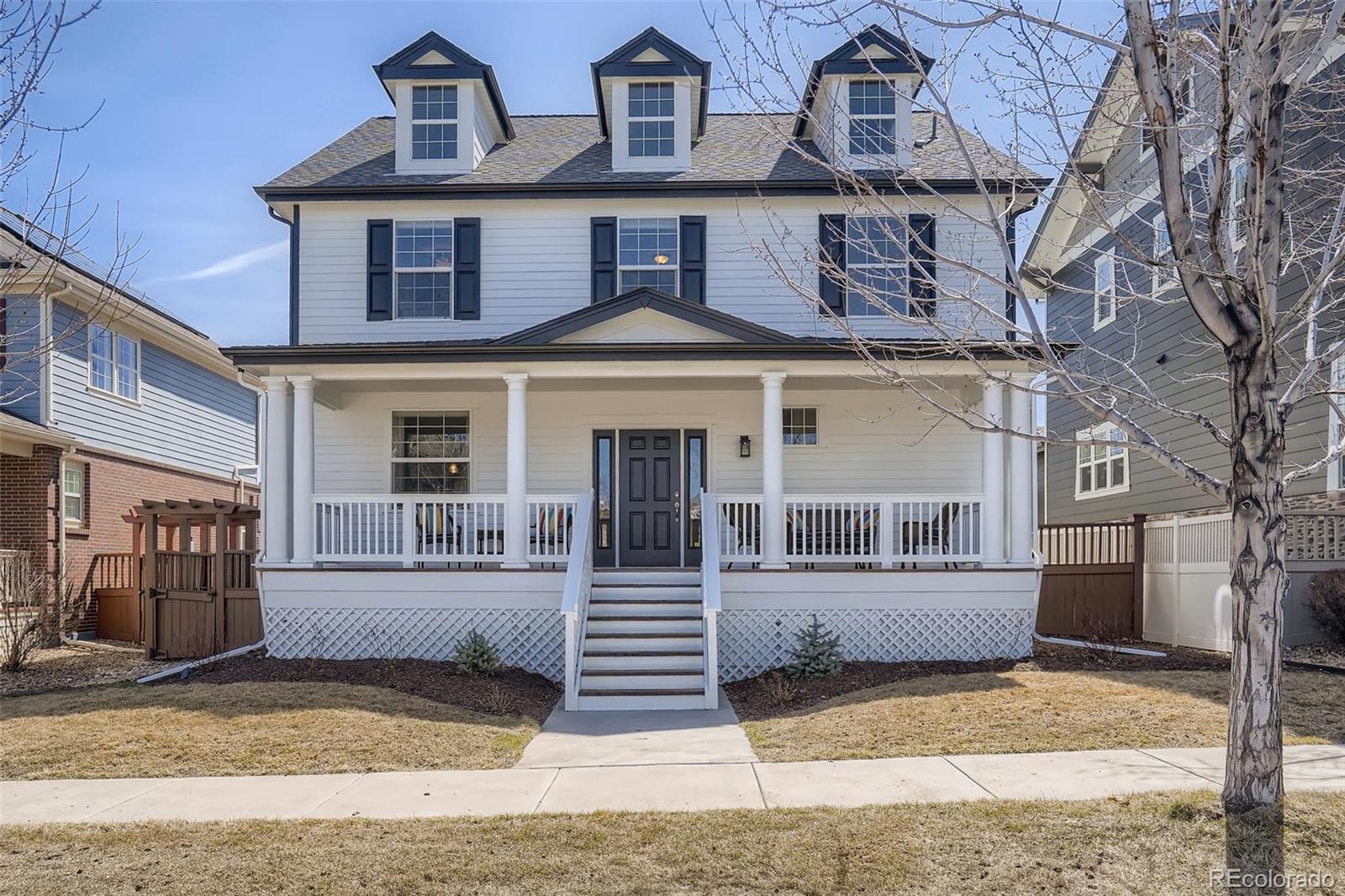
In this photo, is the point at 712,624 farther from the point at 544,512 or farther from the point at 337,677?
the point at 337,677

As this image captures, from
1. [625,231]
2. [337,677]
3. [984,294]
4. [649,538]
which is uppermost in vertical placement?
[625,231]

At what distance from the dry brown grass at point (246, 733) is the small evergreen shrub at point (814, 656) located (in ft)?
10.7

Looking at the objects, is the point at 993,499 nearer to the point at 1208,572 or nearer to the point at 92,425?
the point at 1208,572

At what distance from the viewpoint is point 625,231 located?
1476 cm

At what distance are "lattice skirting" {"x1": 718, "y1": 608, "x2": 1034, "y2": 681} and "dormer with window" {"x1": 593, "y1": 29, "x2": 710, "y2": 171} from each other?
678 centimetres

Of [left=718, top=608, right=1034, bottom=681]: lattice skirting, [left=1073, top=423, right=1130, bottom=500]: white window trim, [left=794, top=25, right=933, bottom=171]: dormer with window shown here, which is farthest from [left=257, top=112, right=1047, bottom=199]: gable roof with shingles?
[left=1073, top=423, right=1130, bottom=500]: white window trim

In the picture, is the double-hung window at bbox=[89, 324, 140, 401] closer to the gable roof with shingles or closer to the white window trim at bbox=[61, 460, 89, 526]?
the white window trim at bbox=[61, 460, 89, 526]

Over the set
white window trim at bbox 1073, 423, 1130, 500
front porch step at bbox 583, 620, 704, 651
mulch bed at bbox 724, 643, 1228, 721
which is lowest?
mulch bed at bbox 724, 643, 1228, 721

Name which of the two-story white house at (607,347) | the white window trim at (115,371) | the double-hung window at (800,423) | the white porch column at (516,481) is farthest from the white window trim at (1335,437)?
the white window trim at (115,371)

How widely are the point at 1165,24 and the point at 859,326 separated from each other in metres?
8.73

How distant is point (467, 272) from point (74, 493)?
7.88 m

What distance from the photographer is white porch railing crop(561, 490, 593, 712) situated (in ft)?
34.0

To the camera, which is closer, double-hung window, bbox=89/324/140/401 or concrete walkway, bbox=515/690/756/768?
concrete walkway, bbox=515/690/756/768

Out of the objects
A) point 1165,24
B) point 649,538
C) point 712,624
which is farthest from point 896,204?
point 1165,24
